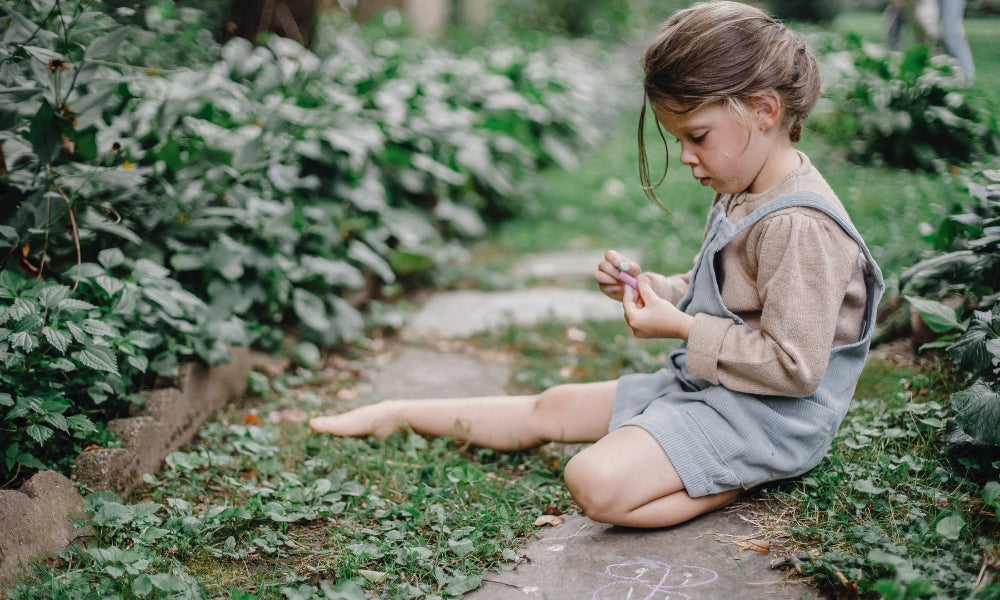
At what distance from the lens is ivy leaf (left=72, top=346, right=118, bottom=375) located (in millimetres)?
1994

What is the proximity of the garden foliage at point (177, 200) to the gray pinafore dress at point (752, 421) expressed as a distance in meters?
1.42

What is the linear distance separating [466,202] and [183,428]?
2729 millimetres

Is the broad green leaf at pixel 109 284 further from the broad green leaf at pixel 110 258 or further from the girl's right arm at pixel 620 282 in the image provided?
the girl's right arm at pixel 620 282

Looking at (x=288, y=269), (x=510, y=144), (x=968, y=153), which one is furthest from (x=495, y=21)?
(x=288, y=269)

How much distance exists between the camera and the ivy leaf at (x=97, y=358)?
199 centimetres

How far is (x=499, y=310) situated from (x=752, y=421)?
2017mm

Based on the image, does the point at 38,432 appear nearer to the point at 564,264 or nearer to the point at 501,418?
the point at 501,418

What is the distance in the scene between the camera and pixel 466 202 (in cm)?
490

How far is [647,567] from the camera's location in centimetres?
178

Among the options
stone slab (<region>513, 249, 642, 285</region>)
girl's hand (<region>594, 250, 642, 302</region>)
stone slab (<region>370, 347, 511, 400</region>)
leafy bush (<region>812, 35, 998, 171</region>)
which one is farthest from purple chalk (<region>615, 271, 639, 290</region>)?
leafy bush (<region>812, 35, 998, 171</region>)

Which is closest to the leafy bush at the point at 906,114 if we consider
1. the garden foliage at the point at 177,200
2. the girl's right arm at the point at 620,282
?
the garden foliage at the point at 177,200

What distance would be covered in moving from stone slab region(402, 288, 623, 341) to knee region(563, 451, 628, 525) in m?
1.69

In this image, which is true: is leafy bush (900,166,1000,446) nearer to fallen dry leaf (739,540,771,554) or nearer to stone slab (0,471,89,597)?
fallen dry leaf (739,540,771,554)

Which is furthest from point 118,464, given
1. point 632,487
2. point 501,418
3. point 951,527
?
point 951,527
